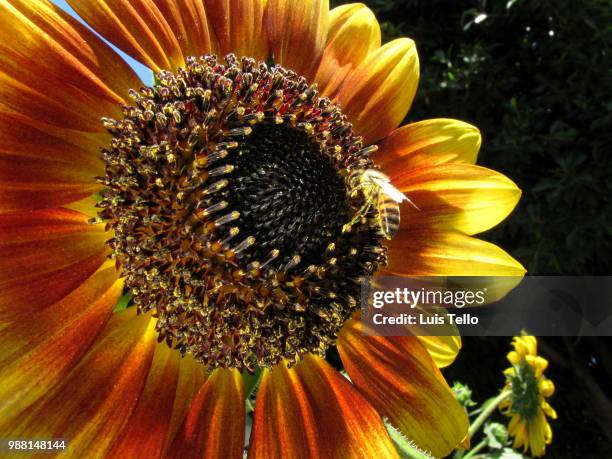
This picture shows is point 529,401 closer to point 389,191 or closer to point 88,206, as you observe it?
point 389,191

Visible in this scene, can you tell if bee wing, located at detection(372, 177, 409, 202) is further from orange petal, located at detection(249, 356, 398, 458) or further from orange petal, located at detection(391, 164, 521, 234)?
orange petal, located at detection(249, 356, 398, 458)

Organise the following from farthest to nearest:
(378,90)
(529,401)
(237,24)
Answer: (529,401) → (378,90) → (237,24)

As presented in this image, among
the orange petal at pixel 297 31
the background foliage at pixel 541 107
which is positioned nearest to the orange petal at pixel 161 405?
the orange petal at pixel 297 31

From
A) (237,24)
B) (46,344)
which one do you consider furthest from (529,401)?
(46,344)

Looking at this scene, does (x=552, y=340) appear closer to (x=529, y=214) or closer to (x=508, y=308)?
(x=529, y=214)

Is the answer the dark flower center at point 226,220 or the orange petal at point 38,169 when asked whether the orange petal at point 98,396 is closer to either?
the dark flower center at point 226,220

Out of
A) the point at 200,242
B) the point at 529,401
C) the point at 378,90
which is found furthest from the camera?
the point at 529,401

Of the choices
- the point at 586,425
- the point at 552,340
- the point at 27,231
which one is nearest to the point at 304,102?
the point at 27,231
